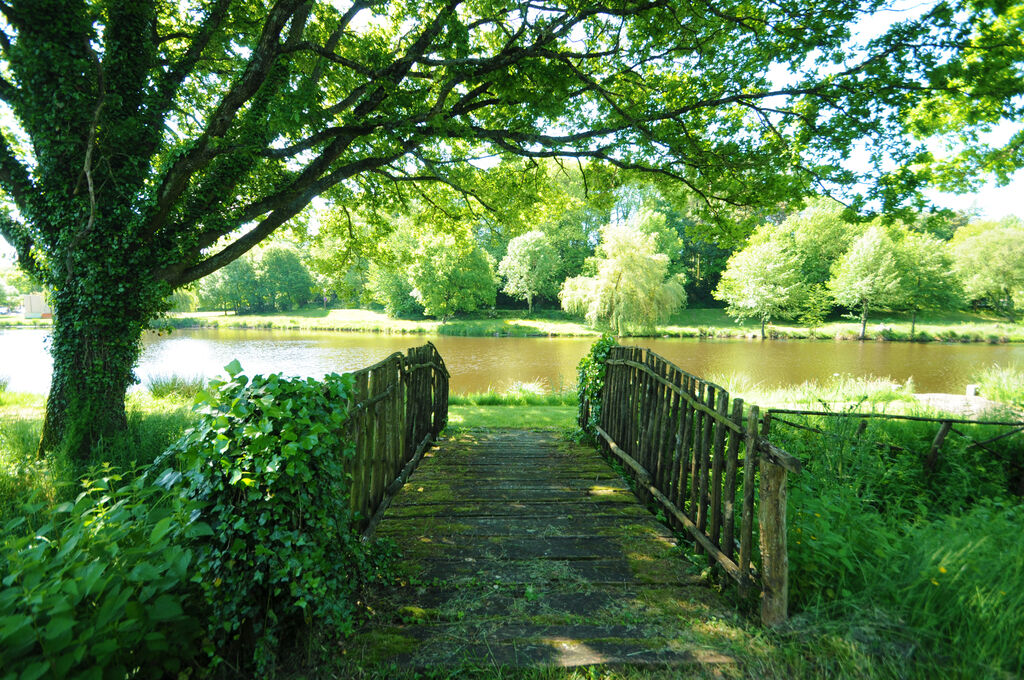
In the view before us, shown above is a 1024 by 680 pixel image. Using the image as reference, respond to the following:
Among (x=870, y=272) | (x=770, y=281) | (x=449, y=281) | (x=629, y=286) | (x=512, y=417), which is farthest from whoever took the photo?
(x=449, y=281)

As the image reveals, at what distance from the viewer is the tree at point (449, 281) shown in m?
36.8

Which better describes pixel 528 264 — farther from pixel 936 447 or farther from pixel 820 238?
pixel 936 447

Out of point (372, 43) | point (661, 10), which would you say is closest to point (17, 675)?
point (661, 10)

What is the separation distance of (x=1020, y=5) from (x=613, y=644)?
26.7 ft

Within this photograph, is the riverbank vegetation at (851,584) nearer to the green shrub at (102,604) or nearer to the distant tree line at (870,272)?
the green shrub at (102,604)

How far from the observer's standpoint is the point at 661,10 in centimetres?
606

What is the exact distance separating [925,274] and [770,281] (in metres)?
13.4

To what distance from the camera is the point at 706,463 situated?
3.26 m

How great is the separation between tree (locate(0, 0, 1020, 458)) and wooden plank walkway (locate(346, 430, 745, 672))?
4.83m

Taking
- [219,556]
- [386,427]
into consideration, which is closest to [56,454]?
[386,427]

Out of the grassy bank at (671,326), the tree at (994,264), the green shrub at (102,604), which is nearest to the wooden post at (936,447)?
the green shrub at (102,604)

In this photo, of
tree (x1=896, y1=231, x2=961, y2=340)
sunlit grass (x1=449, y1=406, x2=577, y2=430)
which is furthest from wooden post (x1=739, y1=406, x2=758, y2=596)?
tree (x1=896, y1=231, x2=961, y2=340)

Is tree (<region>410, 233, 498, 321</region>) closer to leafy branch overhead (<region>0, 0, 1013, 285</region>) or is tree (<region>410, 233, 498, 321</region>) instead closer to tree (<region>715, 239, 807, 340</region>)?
tree (<region>715, 239, 807, 340</region>)

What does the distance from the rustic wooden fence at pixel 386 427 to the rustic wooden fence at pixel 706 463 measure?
2.32 meters
